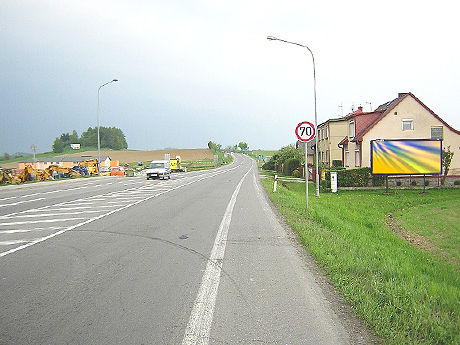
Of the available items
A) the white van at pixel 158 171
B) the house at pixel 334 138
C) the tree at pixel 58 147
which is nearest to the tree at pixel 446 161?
the house at pixel 334 138

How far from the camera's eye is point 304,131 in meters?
14.7

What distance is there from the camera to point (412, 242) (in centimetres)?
1298

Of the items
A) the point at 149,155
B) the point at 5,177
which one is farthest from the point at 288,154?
the point at 149,155

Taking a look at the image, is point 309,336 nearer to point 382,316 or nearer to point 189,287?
point 382,316

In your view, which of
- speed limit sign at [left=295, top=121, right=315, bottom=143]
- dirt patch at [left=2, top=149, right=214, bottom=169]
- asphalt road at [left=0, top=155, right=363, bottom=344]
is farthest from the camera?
dirt patch at [left=2, top=149, right=214, bottom=169]

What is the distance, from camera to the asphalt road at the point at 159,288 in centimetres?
433

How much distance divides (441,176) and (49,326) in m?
30.9

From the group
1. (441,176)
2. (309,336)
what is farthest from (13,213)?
(441,176)

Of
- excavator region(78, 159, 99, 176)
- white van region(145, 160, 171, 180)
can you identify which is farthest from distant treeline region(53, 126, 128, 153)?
white van region(145, 160, 171, 180)

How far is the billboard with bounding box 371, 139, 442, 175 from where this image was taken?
28125 millimetres

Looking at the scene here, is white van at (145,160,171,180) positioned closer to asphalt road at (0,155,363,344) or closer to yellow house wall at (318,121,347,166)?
yellow house wall at (318,121,347,166)

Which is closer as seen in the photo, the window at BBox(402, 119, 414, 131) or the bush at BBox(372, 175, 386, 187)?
the bush at BBox(372, 175, 386, 187)

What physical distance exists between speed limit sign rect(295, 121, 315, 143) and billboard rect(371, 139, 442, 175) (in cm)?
1522

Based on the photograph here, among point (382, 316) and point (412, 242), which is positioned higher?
point (382, 316)
